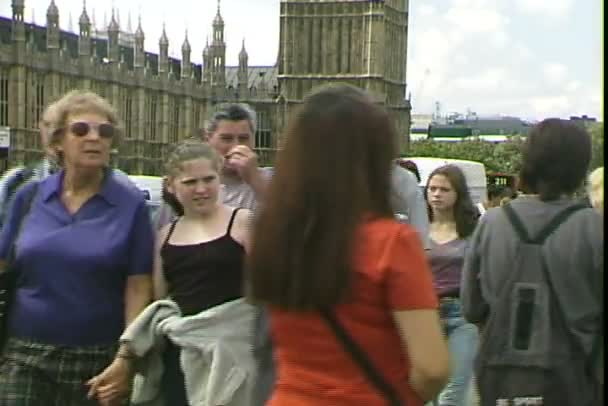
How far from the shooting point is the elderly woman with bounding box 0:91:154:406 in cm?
396

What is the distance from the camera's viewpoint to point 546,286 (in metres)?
3.71

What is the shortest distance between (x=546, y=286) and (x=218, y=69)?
2817 inches

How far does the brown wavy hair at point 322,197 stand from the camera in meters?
2.65

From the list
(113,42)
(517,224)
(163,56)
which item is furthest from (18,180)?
(163,56)

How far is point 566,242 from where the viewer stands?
3705 millimetres

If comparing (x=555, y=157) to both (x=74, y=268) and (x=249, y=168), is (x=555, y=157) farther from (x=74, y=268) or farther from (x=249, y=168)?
(x=74, y=268)

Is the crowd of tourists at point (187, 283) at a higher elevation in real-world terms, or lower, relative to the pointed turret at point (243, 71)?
lower

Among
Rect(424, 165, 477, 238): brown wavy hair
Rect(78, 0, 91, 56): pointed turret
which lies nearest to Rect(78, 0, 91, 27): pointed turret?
Rect(78, 0, 91, 56): pointed turret

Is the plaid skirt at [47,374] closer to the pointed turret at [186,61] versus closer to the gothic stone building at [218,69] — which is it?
the gothic stone building at [218,69]

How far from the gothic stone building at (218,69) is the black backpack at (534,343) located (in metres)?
52.6

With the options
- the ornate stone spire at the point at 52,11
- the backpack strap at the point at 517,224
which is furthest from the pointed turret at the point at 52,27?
the backpack strap at the point at 517,224

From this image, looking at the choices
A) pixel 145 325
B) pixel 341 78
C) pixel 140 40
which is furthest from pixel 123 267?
pixel 341 78

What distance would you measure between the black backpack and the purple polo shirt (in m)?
1.12

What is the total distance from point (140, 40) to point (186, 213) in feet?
204
